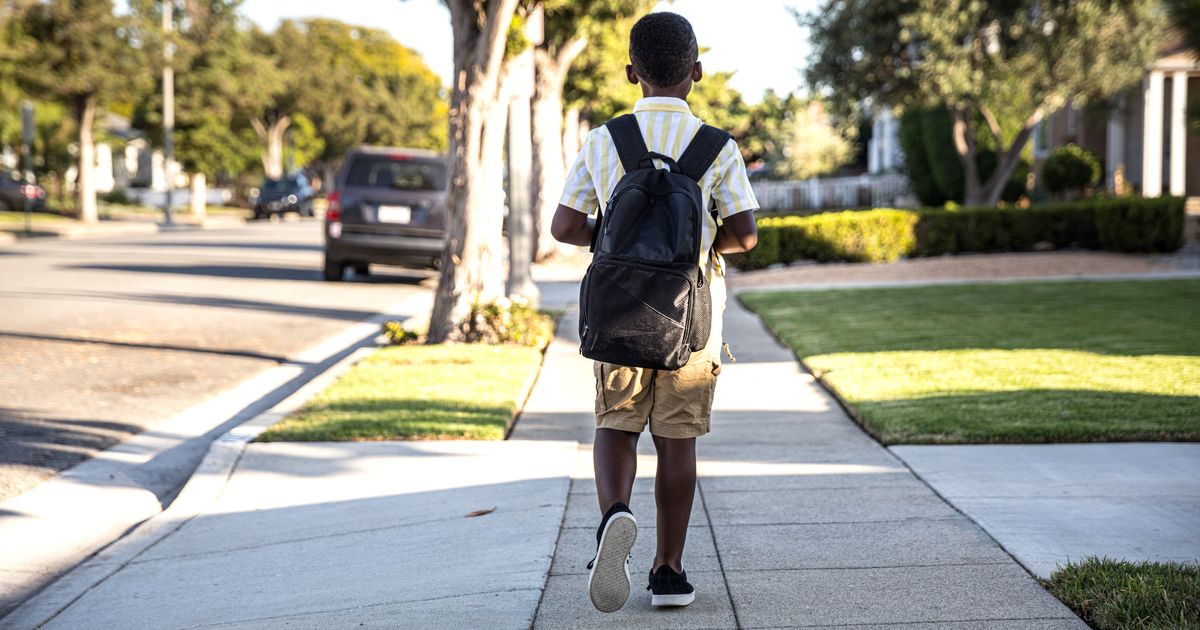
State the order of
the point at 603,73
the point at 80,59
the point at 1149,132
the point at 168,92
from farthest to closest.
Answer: the point at 168,92 < the point at 80,59 < the point at 603,73 < the point at 1149,132

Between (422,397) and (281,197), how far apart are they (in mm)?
46475

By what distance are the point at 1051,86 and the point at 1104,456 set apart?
18.6 m

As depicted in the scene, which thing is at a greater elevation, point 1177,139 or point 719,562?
point 1177,139

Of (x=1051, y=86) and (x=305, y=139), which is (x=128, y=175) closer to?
(x=305, y=139)

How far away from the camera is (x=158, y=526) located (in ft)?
19.1

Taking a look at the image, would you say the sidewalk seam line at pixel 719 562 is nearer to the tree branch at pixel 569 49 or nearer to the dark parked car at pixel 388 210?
the dark parked car at pixel 388 210

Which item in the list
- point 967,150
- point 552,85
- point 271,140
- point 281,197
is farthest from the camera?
point 271,140

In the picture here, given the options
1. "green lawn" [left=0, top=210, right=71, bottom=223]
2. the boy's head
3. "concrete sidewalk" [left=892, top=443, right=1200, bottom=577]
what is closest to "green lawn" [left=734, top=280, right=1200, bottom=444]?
"concrete sidewalk" [left=892, top=443, right=1200, bottom=577]

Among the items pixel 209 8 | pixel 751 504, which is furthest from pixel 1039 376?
pixel 209 8

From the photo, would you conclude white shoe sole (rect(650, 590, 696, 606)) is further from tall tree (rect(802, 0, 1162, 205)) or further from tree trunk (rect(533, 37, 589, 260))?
tall tree (rect(802, 0, 1162, 205))

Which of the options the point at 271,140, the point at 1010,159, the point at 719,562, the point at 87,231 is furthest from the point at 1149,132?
the point at 271,140

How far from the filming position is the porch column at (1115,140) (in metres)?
27.0

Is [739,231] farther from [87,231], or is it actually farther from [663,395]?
[87,231]

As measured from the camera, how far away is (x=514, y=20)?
38.8 feet
